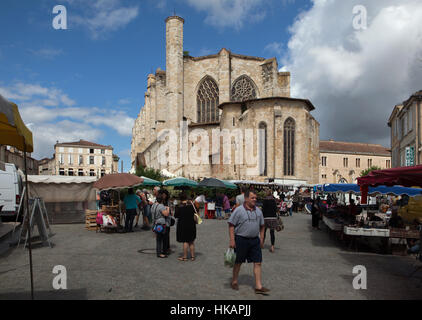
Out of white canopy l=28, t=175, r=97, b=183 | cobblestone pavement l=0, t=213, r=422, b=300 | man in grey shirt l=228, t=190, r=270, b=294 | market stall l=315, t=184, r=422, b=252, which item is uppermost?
white canopy l=28, t=175, r=97, b=183

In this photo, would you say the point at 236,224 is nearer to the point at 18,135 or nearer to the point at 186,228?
the point at 186,228

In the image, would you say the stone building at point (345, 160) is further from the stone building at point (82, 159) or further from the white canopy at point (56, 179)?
the white canopy at point (56, 179)

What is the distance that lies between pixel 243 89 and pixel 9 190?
3408 cm

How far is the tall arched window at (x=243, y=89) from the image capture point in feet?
143

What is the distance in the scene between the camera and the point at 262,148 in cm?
3566

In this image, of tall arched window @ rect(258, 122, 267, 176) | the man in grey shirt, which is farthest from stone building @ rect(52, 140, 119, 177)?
the man in grey shirt

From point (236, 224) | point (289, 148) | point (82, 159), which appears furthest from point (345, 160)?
point (236, 224)

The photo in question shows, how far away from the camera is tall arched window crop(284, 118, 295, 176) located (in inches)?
1407

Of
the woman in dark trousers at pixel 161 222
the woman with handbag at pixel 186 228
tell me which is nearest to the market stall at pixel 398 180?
the woman with handbag at pixel 186 228

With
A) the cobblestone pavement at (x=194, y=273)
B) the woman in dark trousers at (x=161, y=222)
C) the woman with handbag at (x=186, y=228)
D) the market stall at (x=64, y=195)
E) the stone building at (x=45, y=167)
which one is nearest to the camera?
the cobblestone pavement at (x=194, y=273)

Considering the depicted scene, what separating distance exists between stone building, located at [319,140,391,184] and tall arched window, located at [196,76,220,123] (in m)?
35.8

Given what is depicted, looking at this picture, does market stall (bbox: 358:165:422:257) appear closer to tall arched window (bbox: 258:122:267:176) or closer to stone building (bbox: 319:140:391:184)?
tall arched window (bbox: 258:122:267:176)

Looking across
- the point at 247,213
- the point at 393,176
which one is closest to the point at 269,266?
the point at 247,213
